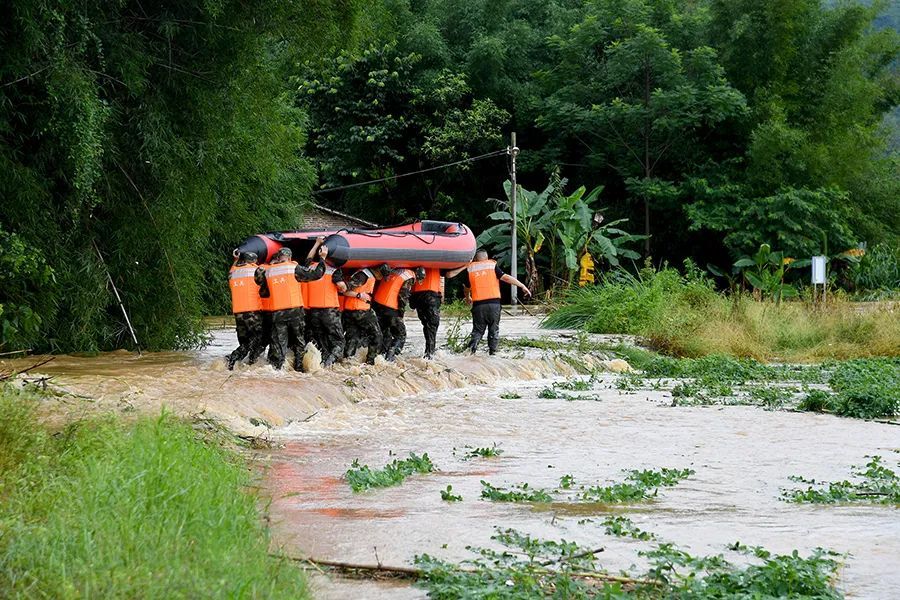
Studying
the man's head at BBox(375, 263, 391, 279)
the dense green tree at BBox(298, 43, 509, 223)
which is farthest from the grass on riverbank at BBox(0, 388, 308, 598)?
the dense green tree at BBox(298, 43, 509, 223)

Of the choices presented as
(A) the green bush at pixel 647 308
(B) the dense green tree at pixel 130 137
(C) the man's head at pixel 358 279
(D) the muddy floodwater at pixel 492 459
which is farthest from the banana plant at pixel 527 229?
(C) the man's head at pixel 358 279

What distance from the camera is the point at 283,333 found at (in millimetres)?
15273

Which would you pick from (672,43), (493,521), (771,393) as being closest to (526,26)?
(672,43)

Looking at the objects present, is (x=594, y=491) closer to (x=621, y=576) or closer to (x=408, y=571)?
(x=621, y=576)

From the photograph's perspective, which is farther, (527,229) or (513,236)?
(527,229)

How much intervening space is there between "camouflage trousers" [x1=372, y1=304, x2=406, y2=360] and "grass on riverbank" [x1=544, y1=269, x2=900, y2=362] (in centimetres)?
596

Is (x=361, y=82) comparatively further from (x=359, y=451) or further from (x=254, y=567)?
(x=254, y=567)

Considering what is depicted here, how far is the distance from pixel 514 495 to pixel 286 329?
7.90 m

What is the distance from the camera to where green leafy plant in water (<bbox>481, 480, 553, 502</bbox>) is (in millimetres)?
7902

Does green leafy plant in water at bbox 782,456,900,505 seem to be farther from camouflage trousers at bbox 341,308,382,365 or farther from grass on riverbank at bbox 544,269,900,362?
grass on riverbank at bbox 544,269,900,362

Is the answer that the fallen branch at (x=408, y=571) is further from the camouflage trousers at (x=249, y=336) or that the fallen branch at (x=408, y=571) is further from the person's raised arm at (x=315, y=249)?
the person's raised arm at (x=315, y=249)

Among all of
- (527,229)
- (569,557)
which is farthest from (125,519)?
(527,229)

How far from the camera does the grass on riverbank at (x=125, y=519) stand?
179 inches

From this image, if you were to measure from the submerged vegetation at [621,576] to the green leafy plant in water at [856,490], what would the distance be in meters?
1.80
